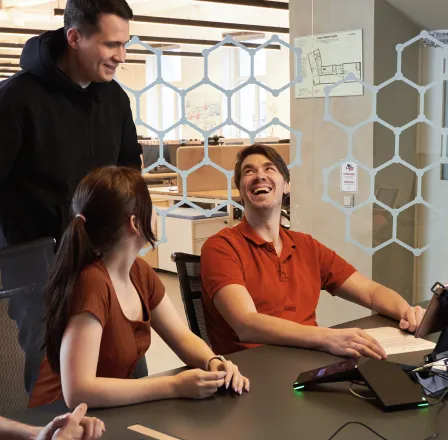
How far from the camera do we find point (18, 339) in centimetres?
179

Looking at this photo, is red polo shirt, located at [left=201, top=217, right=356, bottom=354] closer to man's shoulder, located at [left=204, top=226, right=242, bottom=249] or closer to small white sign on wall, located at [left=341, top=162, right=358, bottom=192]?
man's shoulder, located at [left=204, top=226, right=242, bottom=249]

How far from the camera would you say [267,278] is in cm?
218

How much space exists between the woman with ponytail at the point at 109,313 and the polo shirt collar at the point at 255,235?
0.51 meters

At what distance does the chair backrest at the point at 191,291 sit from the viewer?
2.16 m

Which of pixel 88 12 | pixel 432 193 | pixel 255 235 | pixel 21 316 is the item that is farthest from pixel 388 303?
pixel 432 193

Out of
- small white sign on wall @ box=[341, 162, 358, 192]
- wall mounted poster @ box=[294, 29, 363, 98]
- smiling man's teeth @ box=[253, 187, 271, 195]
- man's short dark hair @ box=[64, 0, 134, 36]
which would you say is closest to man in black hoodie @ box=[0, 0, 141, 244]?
man's short dark hair @ box=[64, 0, 134, 36]

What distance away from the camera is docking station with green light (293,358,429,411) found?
142 cm

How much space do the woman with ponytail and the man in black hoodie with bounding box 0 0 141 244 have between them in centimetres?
44

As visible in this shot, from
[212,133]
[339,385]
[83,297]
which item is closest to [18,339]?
[83,297]

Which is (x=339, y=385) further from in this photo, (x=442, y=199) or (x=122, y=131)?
(x=442, y=199)

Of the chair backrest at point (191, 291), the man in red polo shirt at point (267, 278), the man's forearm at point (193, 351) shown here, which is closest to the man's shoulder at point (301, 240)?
the man in red polo shirt at point (267, 278)

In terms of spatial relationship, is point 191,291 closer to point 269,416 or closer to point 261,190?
point 261,190

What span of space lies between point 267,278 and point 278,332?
1.03 ft

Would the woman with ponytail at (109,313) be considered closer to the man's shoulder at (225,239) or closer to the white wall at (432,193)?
the man's shoulder at (225,239)
